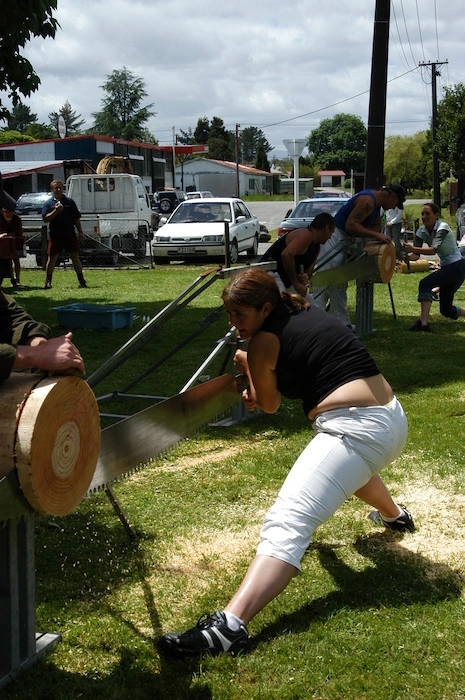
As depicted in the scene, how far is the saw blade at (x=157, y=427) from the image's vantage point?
3828mm

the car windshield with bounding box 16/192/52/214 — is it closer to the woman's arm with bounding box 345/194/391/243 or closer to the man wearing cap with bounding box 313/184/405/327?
the man wearing cap with bounding box 313/184/405/327

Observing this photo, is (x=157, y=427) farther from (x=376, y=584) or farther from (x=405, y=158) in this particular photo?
(x=405, y=158)

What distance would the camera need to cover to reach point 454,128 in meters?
42.4

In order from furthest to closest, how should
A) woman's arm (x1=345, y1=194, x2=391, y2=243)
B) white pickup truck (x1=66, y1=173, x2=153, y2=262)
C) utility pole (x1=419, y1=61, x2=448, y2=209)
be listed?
utility pole (x1=419, y1=61, x2=448, y2=209)
white pickup truck (x1=66, y1=173, x2=153, y2=262)
woman's arm (x1=345, y1=194, x2=391, y2=243)

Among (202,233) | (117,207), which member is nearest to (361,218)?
(202,233)

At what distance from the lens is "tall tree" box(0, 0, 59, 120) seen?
8906mm

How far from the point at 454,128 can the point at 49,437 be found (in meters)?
42.4

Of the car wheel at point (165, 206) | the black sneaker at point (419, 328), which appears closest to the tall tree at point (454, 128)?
the car wheel at point (165, 206)

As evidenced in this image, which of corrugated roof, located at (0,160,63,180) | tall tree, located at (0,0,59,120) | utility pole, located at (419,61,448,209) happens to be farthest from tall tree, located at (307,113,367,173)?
tall tree, located at (0,0,59,120)

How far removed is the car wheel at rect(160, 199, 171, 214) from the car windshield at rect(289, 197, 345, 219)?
27.1 meters

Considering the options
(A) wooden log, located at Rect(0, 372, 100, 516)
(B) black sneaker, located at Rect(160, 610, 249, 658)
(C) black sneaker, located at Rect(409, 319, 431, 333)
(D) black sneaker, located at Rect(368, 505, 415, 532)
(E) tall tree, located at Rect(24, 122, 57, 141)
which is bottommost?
(C) black sneaker, located at Rect(409, 319, 431, 333)

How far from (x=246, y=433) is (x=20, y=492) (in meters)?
4.20

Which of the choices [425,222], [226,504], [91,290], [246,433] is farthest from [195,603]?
[91,290]

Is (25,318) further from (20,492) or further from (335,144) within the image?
(335,144)
